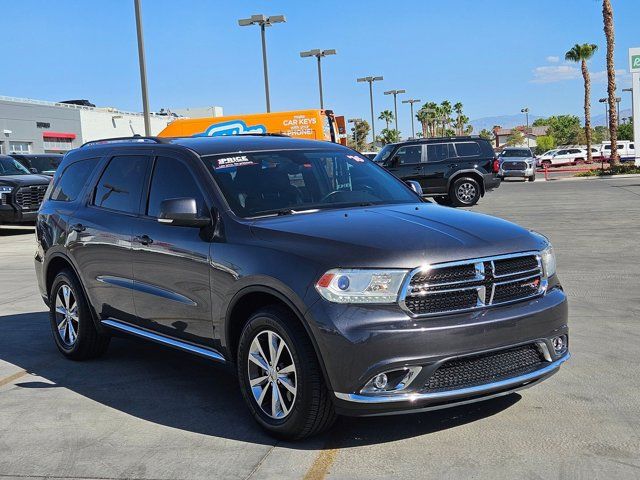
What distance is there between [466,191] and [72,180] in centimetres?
1639

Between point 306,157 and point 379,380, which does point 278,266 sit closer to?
point 379,380

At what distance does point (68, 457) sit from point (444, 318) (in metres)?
2.23

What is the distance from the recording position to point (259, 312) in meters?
4.27

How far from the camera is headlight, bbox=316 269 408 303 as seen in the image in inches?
151

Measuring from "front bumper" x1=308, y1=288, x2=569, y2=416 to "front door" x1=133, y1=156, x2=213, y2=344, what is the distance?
115 cm

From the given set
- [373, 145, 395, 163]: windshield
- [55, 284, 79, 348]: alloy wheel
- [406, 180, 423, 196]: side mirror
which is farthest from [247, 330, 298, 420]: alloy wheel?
[373, 145, 395, 163]: windshield

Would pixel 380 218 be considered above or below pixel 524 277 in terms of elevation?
above

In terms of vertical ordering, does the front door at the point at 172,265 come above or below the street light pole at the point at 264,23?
below

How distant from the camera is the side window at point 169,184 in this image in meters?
5.12

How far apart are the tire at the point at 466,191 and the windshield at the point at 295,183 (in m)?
16.2

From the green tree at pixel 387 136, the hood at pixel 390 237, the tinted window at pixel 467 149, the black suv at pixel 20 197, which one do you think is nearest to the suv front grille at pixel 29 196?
the black suv at pixel 20 197

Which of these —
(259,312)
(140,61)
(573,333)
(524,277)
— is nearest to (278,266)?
(259,312)

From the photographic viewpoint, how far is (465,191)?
2167cm

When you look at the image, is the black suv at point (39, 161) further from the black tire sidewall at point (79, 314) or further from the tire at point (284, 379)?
the tire at point (284, 379)
